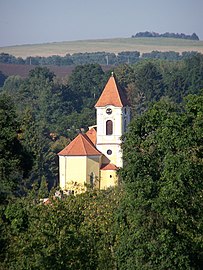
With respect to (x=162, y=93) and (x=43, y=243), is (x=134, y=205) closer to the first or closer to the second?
(x=43, y=243)

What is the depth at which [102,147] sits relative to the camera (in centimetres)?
5884

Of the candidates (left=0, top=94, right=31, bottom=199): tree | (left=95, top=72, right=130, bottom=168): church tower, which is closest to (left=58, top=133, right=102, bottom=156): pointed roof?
(left=95, top=72, right=130, bottom=168): church tower

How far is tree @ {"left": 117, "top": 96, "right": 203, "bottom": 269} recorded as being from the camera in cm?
2319

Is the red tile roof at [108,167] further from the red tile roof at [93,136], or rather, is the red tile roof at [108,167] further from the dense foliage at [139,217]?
the dense foliage at [139,217]

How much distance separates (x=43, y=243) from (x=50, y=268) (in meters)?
0.55

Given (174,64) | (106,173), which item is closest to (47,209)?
(106,173)

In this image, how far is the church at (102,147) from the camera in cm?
5759

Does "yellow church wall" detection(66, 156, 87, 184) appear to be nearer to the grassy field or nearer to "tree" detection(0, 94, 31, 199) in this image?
"tree" detection(0, 94, 31, 199)

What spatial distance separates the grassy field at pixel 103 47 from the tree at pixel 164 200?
14954cm

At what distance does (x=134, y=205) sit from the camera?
23.6m

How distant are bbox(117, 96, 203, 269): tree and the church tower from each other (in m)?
33.6

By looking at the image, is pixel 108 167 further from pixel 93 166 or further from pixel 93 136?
pixel 93 136

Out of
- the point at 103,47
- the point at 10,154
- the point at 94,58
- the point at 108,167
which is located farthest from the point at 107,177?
the point at 103,47

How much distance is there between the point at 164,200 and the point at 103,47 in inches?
6559
